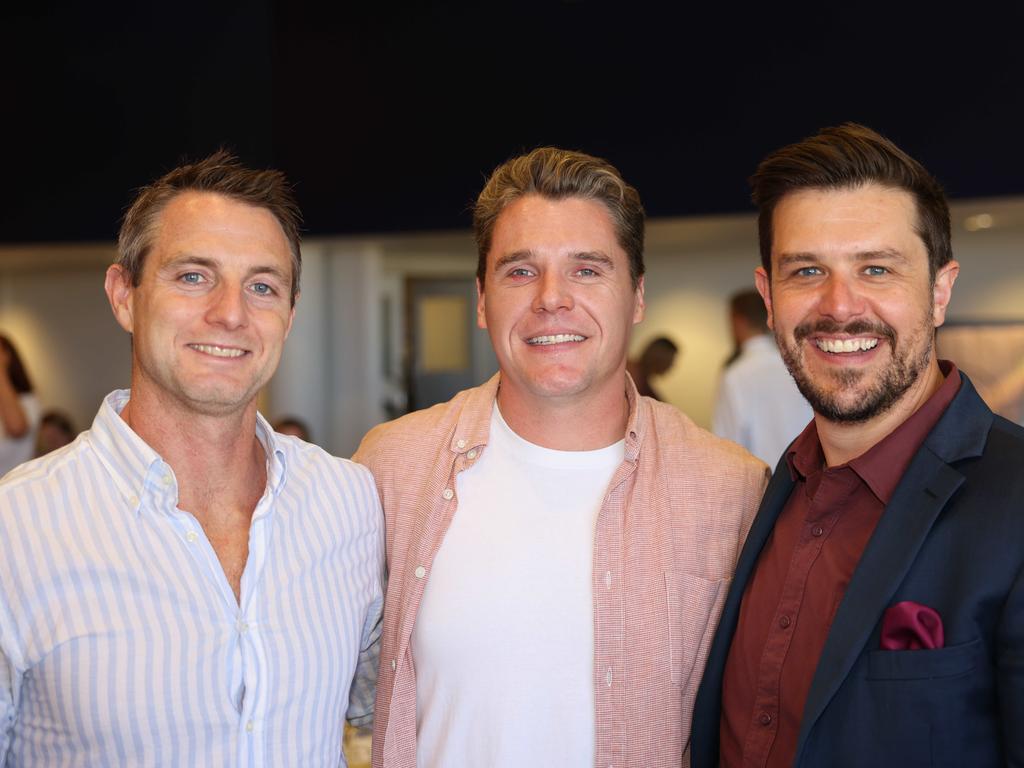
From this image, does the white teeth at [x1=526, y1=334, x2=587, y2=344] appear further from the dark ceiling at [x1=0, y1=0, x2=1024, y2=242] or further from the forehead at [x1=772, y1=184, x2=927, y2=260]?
the dark ceiling at [x1=0, y1=0, x2=1024, y2=242]

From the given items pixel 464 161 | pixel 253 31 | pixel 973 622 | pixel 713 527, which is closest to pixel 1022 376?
pixel 464 161

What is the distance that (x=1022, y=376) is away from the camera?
5391 mm

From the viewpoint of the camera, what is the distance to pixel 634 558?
2.11 metres

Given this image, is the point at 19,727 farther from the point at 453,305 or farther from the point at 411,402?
the point at 453,305

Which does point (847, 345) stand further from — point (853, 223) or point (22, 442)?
point (22, 442)

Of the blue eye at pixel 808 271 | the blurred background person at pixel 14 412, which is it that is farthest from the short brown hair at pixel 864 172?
the blurred background person at pixel 14 412

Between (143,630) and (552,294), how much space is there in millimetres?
1040

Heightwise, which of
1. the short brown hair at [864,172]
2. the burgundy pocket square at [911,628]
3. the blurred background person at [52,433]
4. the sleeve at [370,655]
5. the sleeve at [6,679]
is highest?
the short brown hair at [864,172]

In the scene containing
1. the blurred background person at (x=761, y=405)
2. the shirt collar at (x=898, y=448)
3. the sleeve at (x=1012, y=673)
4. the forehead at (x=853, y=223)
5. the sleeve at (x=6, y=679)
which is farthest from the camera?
the blurred background person at (x=761, y=405)

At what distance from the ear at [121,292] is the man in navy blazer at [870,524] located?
1230 millimetres

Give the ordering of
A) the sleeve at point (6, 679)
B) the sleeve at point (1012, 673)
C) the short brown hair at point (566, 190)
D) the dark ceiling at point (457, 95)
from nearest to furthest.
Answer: the sleeve at point (1012, 673), the sleeve at point (6, 679), the short brown hair at point (566, 190), the dark ceiling at point (457, 95)

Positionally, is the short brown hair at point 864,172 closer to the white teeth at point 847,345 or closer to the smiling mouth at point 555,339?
the white teeth at point 847,345

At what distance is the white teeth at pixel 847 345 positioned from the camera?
6.07 feet

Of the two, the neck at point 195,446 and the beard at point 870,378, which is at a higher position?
the beard at point 870,378
